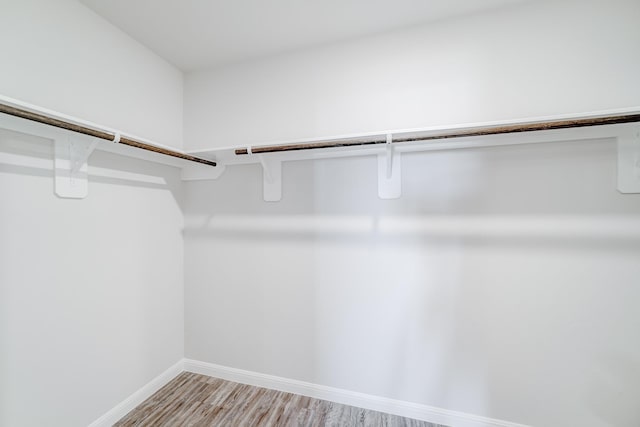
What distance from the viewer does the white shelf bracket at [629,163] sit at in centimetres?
128

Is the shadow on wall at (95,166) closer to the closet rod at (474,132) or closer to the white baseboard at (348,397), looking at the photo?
the closet rod at (474,132)

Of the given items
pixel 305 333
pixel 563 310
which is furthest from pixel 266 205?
pixel 563 310

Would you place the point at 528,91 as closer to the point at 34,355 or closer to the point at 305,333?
the point at 305,333

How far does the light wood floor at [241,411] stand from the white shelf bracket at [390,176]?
1.35 meters

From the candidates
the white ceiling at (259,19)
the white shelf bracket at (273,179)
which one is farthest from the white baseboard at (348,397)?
the white ceiling at (259,19)

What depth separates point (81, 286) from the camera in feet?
4.68

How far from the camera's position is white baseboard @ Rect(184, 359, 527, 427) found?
1531 millimetres

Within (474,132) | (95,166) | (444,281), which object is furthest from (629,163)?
(95,166)

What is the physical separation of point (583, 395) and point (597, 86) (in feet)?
5.10

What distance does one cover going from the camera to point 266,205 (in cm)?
189

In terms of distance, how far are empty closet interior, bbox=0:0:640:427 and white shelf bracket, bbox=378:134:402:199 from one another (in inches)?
0.5

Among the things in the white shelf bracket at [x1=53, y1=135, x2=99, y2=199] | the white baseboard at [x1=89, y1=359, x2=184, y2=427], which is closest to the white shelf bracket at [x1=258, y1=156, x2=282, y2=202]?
the white shelf bracket at [x1=53, y1=135, x2=99, y2=199]

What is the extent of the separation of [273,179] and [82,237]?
3.58 ft

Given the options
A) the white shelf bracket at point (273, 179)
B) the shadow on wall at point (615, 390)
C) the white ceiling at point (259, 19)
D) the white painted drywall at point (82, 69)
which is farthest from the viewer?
the white shelf bracket at point (273, 179)
